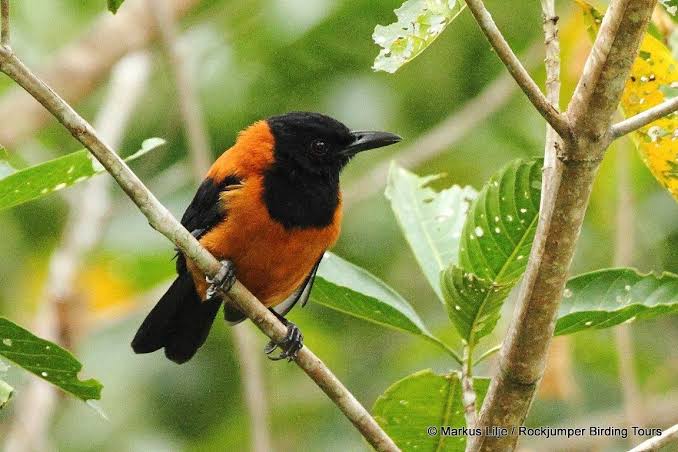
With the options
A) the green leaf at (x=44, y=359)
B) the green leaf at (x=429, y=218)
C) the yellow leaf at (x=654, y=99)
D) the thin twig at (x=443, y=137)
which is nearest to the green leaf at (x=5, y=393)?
the green leaf at (x=44, y=359)

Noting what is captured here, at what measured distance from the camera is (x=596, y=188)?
5.13m

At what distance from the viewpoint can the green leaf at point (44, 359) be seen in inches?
90.7

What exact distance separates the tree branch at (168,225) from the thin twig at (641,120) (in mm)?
766

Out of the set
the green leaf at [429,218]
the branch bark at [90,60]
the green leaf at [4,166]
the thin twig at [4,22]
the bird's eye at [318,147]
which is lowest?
the green leaf at [429,218]

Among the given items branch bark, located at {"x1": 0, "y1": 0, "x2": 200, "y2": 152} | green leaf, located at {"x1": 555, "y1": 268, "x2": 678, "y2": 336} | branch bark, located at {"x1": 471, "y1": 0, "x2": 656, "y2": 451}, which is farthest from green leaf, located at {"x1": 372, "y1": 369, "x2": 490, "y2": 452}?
branch bark, located at {"x1": 0, "y1": 0, "x2": 200, "y2": 152}

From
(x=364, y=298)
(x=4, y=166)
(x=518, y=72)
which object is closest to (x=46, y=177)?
(x=4, y=166)

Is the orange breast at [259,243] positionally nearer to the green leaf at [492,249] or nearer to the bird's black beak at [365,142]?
the bird's black beak at [365,142]

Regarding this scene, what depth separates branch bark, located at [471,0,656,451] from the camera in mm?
2000

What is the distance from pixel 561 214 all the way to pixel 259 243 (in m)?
1.50

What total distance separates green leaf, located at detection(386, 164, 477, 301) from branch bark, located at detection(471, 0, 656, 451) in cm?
71

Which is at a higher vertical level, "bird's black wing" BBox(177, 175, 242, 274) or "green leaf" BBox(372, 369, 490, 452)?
"bird's black wing" BBox(177, 175, 242, 274)

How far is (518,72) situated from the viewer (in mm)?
1959

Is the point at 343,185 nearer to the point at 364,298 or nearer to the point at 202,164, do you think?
the point at 202,164

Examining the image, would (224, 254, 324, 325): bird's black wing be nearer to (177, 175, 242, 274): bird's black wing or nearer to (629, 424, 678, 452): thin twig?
(177, 175, 242, 274): bird's black wing
